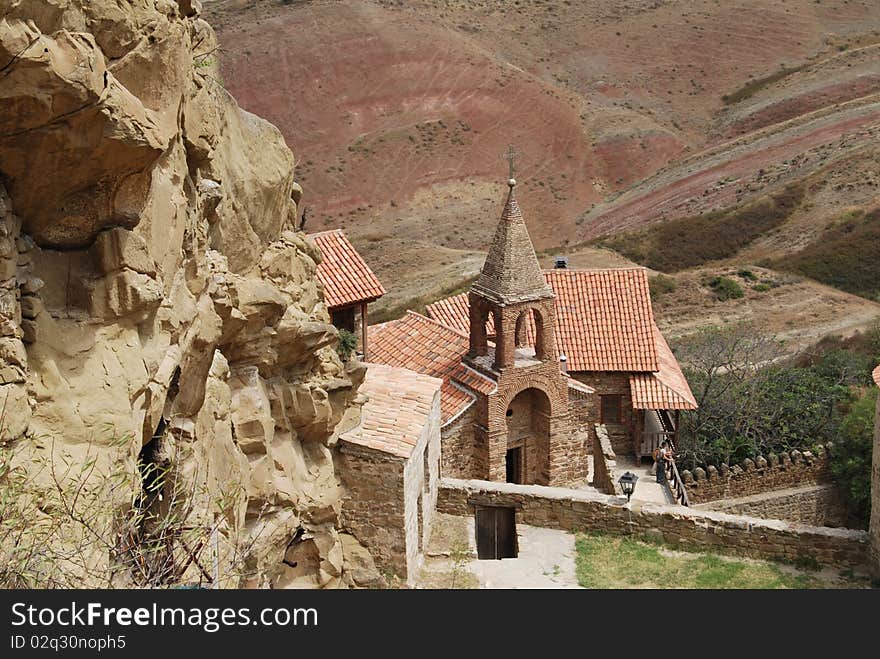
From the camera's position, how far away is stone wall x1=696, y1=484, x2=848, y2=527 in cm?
2602

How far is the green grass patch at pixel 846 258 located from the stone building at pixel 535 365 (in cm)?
2253

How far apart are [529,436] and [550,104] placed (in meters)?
59.7

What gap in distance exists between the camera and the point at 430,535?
→ 747 inches

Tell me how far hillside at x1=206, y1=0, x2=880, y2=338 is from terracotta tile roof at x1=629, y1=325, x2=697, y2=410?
3118cm

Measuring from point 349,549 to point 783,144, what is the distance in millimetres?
58432

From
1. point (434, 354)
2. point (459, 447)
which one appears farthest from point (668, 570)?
point (434, 354)

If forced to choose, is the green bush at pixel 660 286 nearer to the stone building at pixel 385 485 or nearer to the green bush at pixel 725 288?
the green bush at pixel 725 288

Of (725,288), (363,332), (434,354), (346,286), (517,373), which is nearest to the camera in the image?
(517,373)

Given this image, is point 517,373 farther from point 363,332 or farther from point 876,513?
point 876,513

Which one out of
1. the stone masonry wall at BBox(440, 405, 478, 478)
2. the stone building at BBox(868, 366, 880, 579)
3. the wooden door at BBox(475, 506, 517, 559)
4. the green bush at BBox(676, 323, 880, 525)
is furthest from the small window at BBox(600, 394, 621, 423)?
the stone building at BBox(868, 366, 880, 579)

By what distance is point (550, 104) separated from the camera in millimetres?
79625

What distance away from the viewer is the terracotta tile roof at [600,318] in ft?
87.9

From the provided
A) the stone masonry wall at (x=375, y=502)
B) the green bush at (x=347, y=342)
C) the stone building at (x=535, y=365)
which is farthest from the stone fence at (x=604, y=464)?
the stone masonry wall at (x=375, y=502)
